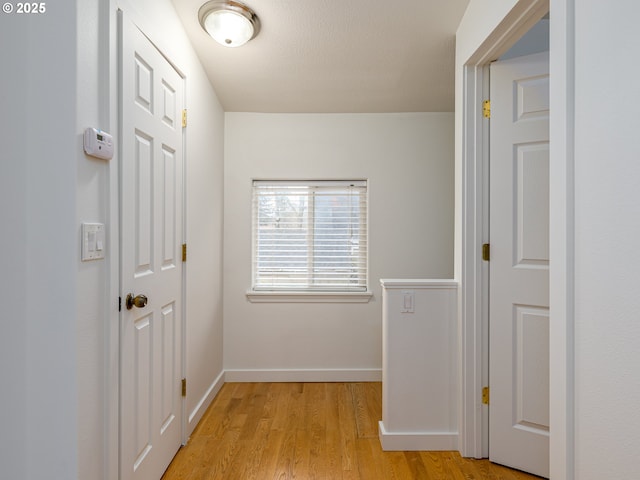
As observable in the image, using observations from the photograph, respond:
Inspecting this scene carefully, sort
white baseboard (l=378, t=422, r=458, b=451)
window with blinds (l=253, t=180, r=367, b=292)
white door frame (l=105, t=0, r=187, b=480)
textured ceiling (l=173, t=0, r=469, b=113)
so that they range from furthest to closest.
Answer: window with blinds (l=253, t=180, r=367, b=292) → white baseboard (l=378, t=422, r=458, b=451) → textured ceiling (l=173, t=0, r=469, b=113) → white door frame (l=105, t=0, r=187, b=480)

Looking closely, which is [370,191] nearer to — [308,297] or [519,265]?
[308,297]

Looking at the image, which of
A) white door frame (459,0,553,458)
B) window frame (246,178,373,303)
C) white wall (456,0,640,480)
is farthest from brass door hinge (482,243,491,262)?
window frame (246,178,373,303)

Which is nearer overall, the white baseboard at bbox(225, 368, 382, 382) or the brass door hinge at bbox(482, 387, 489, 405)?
the brass door hinge at bbox(482, 387, 489, 405)

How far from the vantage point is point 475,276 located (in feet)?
6.95

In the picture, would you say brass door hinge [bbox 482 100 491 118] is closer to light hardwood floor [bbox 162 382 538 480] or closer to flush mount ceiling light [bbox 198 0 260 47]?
flush mount ceiling light [bbox 198 0 260 47]

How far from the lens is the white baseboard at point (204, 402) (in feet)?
7.73

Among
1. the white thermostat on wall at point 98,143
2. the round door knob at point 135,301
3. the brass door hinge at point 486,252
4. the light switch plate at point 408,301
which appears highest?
the white thermostat on wall at point 98,143

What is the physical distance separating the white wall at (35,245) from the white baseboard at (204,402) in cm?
122

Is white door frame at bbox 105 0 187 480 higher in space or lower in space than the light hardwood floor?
higher

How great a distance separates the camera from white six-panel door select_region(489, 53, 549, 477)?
6.39ft

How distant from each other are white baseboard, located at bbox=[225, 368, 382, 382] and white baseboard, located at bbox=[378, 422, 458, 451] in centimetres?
107

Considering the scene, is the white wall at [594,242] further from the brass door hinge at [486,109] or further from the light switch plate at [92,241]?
the light switch plate at [92,241]

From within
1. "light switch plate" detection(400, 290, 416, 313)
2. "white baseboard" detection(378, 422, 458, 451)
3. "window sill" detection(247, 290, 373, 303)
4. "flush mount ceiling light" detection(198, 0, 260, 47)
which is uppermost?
"flush mount ceiling light" detection(198, 0, 260, 47)

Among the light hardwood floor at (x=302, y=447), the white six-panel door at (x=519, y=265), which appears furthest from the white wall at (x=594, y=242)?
the light hardwood floor at (x=302, y=447)
